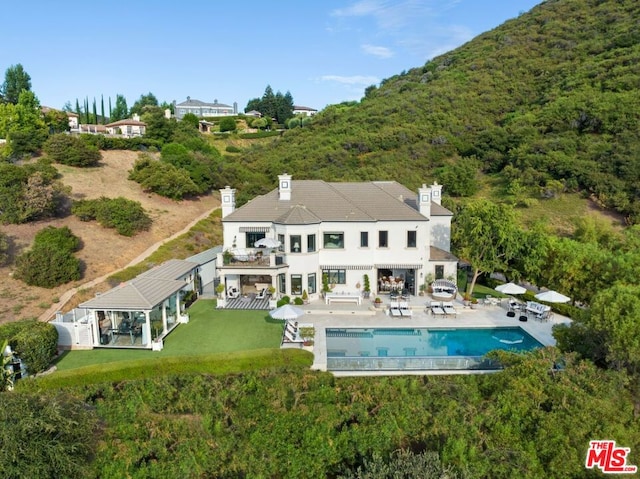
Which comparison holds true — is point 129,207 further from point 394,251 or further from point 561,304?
point 561,304

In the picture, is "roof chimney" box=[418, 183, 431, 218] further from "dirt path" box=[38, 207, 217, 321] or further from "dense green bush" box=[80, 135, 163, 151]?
"dense green bush" box=[80, 135, 163, 151]

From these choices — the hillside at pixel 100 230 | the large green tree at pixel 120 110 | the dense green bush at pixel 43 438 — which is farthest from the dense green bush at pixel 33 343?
the large green tree at pixel 120 110

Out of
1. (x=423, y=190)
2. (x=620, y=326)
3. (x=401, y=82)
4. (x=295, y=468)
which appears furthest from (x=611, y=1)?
(x=295, y=468)

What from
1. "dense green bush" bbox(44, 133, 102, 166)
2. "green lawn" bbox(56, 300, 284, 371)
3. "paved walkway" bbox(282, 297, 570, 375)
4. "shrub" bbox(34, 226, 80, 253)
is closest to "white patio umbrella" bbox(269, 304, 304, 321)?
"green lawn" bbox(56, 300, 284, 371)

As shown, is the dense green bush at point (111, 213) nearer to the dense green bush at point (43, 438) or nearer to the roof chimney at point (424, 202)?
the roof chimney at point (424, 202)

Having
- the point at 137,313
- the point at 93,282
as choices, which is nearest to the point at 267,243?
the point at 137,313
